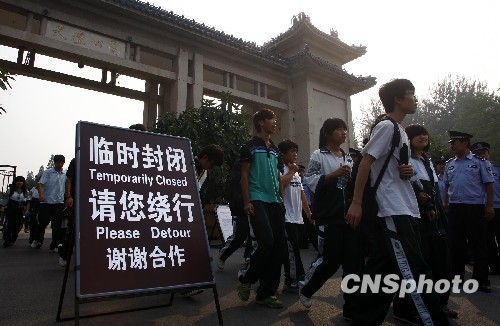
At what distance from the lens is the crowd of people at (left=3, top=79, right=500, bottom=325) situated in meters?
2.19

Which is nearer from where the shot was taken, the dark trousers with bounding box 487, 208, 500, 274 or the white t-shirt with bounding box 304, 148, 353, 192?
the white t-shirt with bounding box 304, 148, 353, 192

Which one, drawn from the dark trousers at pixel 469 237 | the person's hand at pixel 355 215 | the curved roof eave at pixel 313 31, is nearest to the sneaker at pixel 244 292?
the person's hand at pixel 355 215

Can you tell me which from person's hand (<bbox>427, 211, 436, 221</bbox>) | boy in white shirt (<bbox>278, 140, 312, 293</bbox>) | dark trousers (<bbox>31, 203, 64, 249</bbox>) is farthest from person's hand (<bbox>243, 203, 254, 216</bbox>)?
dark trousers (<bbox>31, 203, 64, 249</bbox>)

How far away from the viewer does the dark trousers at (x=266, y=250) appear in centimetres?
317

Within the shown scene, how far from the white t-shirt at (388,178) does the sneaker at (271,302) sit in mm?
1472

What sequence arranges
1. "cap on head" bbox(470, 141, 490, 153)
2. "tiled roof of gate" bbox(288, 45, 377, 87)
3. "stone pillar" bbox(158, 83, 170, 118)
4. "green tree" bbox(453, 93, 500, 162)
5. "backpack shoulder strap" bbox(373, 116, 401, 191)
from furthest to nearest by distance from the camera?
"green tree" bbox(453, 93, 500, 162) < "tiled roof of gate" bbox(288, 45, 377, 87) < "stone pillar" bbox(158, 83, 170, 118) < "cap on head" bbox(470, 141, 490, 153) < "backpack shoulder strap" bbox(373, 116, 401, 191)

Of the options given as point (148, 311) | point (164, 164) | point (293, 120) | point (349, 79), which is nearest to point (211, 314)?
point (148, 311)

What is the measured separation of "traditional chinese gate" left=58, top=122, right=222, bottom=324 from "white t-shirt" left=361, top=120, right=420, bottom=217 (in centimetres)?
134

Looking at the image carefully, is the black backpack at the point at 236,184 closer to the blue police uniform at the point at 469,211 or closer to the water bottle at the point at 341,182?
the water bottle at the point at 341,182

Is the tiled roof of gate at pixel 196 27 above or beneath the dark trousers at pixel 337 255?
above

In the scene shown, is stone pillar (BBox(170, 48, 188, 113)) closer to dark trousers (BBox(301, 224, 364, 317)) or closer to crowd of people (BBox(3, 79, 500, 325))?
crowd of people (BBox(3, 79, 500, 325))

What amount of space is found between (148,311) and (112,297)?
99 centimetres

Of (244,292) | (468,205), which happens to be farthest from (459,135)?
(244,292)

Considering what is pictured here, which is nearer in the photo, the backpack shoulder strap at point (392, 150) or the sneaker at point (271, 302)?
the backpack shoulder strap at point (392, 150)
